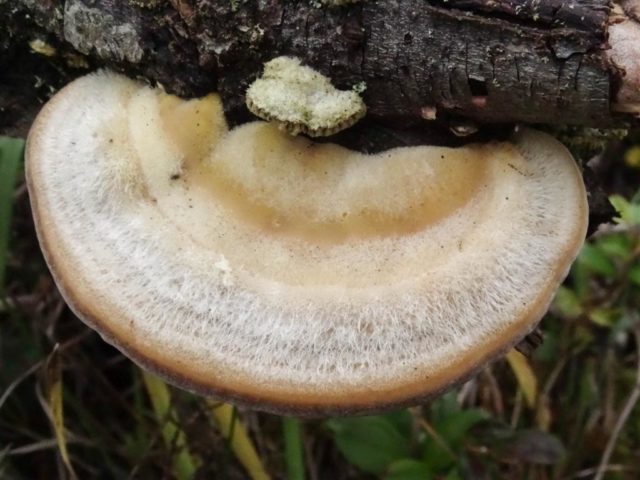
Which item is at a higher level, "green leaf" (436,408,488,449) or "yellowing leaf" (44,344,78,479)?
"yellowing leaf" (44,344,78,479)

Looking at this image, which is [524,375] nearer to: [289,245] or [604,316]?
[604,316]

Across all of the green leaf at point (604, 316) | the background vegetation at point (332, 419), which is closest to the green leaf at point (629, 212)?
the background vegetation at point (332, 419)

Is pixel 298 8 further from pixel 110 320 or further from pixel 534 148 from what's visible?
pixel 110 320

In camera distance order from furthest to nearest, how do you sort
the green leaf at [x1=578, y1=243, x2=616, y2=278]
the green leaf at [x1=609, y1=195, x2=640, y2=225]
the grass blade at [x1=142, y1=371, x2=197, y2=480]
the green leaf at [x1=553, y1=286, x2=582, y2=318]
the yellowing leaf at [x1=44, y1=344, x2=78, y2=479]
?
the green leaf at [x1=553, y1=286, x2=582, y2=318] < the green leaf at [x1=578, y1=243, x2=616, y2=278] < the green leaf at [x1=609, y1=195, x2=640, y2=225] < the grass blade at [x1=142, y1=371, x2=197, y2=480] < the yellowing leaf at [x1=44, y1=344, x2=78, y2=479]

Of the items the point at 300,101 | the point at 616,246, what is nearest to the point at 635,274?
the point at 616,246

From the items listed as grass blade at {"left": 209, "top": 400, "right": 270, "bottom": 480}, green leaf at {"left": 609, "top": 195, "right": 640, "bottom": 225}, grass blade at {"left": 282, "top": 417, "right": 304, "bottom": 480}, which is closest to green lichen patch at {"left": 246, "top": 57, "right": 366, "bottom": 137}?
grass blade at {"left": 282, "top": 417, "right": 304, "bottom": 480}

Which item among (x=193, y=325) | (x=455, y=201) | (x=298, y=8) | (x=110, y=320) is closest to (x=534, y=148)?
(x=455, y=201)

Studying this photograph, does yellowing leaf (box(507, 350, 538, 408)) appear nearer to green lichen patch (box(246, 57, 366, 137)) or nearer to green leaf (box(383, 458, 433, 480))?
green leaf (box(383, 458, 433, 480))

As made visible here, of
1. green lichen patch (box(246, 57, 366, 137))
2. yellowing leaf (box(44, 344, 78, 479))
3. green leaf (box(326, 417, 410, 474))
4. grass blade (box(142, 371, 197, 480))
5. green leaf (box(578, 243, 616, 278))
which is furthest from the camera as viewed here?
green leaf (box(578, 243, 616, 278))
